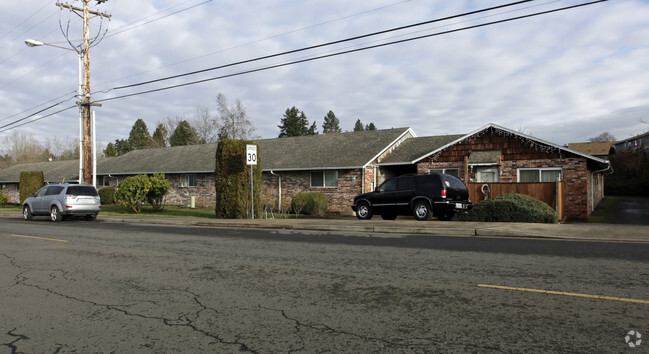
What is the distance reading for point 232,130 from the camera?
2213 inches

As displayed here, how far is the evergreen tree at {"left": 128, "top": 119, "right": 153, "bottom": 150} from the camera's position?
258ft

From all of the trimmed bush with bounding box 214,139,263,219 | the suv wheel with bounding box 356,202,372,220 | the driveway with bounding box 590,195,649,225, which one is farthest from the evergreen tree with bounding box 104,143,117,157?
the driveway with bounding box 590,195,649,225

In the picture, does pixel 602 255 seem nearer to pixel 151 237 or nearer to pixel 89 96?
pixel 151 237

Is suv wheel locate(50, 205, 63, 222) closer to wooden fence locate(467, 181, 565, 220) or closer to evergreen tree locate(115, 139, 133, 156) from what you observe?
wooden fence locate(467, 181, 565, 220)

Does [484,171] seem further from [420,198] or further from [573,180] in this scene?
[420,198]

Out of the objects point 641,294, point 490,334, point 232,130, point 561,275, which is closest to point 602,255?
point 561,275

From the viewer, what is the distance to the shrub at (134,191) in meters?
23.5

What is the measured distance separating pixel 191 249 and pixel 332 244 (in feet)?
11.0

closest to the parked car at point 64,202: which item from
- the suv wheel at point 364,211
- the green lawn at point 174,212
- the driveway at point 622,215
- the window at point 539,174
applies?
the green lawn at point 174,212

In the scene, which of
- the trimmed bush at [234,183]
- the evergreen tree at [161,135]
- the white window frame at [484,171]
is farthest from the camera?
the evergreen tree at [161,135]

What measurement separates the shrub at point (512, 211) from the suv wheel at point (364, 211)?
375 cm

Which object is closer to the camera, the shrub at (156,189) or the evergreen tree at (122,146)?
the shrub at (156,189)

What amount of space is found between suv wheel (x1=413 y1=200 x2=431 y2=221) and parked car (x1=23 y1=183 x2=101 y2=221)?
1499 cm

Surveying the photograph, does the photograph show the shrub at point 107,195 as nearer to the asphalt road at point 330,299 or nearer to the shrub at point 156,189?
the shrub at point 156,189
